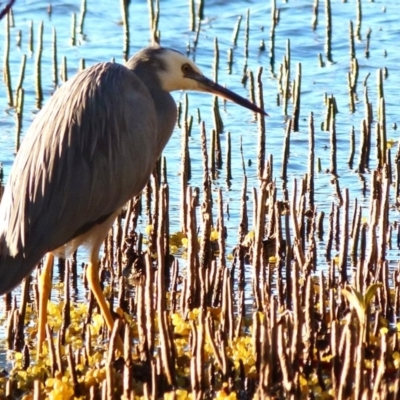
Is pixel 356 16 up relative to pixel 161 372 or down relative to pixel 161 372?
up

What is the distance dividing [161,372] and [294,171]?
4202 millimetres

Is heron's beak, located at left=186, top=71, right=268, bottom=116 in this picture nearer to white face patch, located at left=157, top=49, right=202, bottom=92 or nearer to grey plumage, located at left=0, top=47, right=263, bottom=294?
white face patch, located at left=157, top=49, right=202, bottom=92

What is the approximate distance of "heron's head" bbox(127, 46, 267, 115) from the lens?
599 centimetres

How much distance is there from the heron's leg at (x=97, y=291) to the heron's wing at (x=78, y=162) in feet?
0.98

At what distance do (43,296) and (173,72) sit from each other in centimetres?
143

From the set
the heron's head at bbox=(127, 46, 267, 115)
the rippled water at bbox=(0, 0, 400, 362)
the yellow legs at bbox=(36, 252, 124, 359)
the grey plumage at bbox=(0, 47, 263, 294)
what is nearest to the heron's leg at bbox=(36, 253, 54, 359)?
the yellow legs at bbox=(36, 252, 124, 359)

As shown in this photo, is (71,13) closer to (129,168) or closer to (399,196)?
(399,196)

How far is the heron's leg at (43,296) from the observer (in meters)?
5.25

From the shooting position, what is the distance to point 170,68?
6.05 m

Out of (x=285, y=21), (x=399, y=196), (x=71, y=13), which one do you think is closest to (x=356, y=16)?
(x=285, y=21)

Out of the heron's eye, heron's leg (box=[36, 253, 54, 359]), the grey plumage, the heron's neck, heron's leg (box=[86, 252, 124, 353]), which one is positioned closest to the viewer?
the grey plumage

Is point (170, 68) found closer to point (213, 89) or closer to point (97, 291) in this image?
point (213, 89)

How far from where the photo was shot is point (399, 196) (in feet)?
24.2

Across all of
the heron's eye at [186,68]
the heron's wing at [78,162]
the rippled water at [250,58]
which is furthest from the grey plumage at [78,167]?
the rippled water at [250,58]
